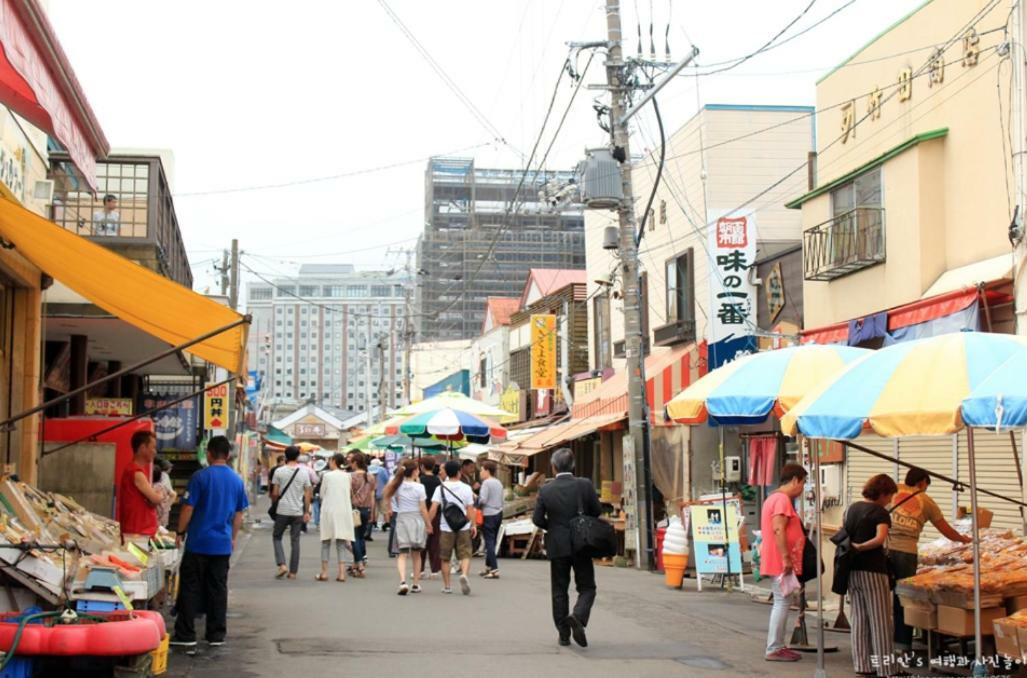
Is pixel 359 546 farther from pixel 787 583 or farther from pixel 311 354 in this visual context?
pixel 311 354

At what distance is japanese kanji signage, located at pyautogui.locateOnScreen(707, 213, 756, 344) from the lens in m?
22.2

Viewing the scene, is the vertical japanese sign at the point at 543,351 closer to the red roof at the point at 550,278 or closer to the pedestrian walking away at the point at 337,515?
the red roof at the point at 550,278

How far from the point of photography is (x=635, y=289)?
20.5m

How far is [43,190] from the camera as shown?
13.4 metres

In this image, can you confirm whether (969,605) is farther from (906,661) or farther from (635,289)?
(635,289)

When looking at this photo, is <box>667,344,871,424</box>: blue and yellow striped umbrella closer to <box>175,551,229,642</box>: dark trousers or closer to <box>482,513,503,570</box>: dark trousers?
<box>175,551,229,642</box>: dark trousers

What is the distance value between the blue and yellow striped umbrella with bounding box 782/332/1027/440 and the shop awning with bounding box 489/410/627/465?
15.2 metres

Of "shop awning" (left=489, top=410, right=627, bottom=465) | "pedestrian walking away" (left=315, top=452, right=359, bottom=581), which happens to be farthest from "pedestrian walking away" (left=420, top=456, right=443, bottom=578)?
"shop awning" (left=489, top=410, right=627, bottom=465)

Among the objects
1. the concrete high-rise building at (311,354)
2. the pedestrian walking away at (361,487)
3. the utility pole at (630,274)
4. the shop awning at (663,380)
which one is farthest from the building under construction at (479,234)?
the concrete high-rise building at (311,354)

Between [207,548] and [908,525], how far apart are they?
632 cm

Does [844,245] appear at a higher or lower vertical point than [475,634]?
higher

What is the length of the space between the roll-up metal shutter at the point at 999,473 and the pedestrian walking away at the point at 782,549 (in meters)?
3.70

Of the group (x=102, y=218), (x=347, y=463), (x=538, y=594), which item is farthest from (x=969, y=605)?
(x=347, y=463)

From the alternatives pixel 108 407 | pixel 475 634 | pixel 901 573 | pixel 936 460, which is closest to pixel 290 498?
pixel 108 407
